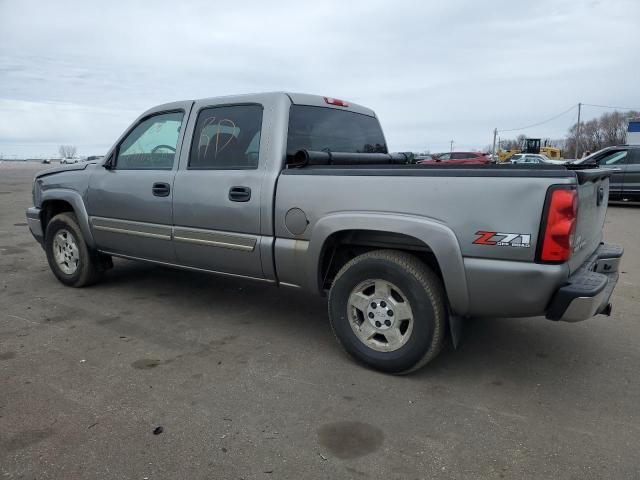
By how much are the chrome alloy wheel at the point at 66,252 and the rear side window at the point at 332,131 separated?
292 cm

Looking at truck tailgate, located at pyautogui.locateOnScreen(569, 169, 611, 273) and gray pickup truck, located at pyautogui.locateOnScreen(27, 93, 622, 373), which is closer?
gray pickup truck, located at pyautogui.locateOnScreen(27, 93, 622, 373)

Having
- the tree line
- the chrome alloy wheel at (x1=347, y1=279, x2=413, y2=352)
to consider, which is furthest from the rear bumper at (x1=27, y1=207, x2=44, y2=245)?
the tree line

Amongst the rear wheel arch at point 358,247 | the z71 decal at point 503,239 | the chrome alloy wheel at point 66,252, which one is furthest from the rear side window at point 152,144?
the z71 decal at point 503,239

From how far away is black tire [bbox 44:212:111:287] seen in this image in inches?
207

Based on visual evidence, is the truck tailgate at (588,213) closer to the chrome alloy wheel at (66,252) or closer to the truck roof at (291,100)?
the truck roof at (291,100)

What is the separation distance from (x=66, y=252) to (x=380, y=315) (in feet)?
12.7

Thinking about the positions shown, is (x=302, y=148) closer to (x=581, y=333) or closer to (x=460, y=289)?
(x=460, y=289)

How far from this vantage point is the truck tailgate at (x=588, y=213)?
9.73 ft

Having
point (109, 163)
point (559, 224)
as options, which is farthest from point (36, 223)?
point (559, 224)

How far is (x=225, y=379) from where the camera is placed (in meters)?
3.32

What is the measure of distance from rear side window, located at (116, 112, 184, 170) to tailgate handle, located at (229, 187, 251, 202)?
2.82ft

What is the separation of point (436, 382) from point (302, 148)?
79.8 inches

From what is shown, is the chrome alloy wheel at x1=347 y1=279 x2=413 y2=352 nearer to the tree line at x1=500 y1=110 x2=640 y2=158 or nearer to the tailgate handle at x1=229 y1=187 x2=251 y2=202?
the tailgate handle at x1=229 y1=187 x2=251 y2=202

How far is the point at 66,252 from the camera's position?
5.48 m
